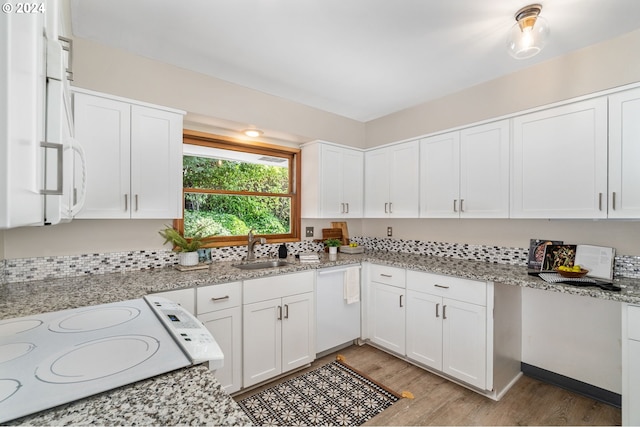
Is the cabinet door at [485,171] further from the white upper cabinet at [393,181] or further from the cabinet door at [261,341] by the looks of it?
the cabinet door at [261,341]

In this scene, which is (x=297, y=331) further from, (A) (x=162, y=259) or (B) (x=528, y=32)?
(B) (x=528, y=32)

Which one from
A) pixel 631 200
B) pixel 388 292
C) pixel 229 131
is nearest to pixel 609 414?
pixel 631 200

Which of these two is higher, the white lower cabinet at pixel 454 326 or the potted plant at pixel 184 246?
the potted plant at pixel 184 246

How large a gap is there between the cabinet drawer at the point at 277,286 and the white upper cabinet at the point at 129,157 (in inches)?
31.5

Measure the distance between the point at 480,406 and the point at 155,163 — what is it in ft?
9.72

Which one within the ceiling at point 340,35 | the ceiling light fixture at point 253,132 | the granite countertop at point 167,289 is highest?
the ceiling at point 340,35

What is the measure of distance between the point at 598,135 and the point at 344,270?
7.09ft

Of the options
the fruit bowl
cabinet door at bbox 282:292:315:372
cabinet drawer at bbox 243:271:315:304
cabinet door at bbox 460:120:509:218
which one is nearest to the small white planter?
cabinet drawer at bbox 243:271:315:304

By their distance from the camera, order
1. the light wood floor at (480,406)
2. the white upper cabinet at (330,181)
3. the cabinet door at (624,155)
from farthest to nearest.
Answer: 1. the white upper cabinet at (330,181)
2. the light wood floor at (480,406)
3. the cabinet door at (624,155)

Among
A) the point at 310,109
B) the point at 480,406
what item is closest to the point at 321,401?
the point at 480,406

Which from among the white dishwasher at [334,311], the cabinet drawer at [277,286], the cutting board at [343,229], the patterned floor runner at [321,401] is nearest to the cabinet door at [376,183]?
the cutting board at [343,229]

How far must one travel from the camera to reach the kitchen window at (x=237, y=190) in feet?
8.75

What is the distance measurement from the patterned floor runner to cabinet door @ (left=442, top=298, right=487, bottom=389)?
0.55m

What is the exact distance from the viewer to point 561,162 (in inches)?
A: 80.7
